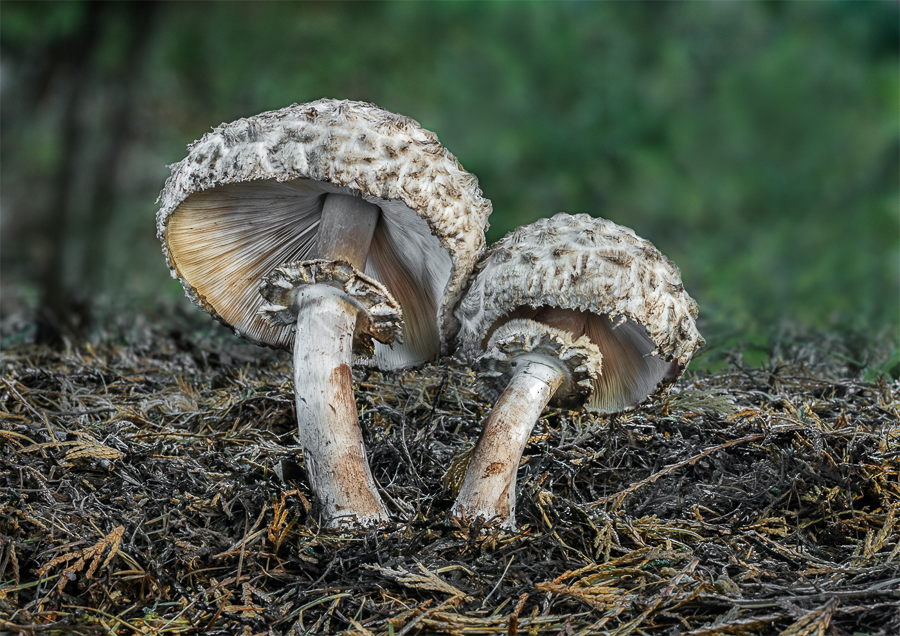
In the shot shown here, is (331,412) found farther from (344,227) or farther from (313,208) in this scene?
(313,208)

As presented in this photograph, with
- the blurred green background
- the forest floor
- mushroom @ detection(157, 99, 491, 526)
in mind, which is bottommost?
the forest floor

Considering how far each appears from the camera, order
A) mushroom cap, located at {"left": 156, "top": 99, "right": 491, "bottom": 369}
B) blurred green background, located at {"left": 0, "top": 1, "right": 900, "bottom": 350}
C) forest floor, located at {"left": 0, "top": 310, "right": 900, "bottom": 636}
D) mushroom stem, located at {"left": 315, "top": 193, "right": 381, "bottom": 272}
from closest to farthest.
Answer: forest floor, located at {"left": 0, "top": 310, "right": 900, "bottom": 636}, mushroom cap, located at {"left": 156, "top": 99, "right": 491, "bottom": 369}, mushroom stem, located at {"left": 315, "top": 193, "right": 381, "bottom": 272}, blurred green background, located at {"left": 0, "top": 1, "right": 900, "bottom": 350}

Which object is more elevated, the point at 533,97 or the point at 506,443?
the point at 533,97

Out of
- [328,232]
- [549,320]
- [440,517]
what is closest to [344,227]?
[328,232]

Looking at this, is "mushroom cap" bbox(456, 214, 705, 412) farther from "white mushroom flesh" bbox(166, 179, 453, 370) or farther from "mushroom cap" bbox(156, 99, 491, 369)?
"white mushroom flesh" bbox(166, 179, 453, 370)

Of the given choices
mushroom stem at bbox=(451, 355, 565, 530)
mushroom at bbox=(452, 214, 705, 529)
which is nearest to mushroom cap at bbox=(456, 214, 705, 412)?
mushroom at bbox=(452, 214, 705, 529)

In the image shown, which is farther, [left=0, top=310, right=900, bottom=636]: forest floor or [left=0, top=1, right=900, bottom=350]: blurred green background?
[left=0, top=1, right=900, bottom=350]: blurred green background

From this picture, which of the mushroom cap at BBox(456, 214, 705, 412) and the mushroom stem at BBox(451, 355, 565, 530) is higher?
the mushroom cap at BBox(456, 214, 705, 412)
